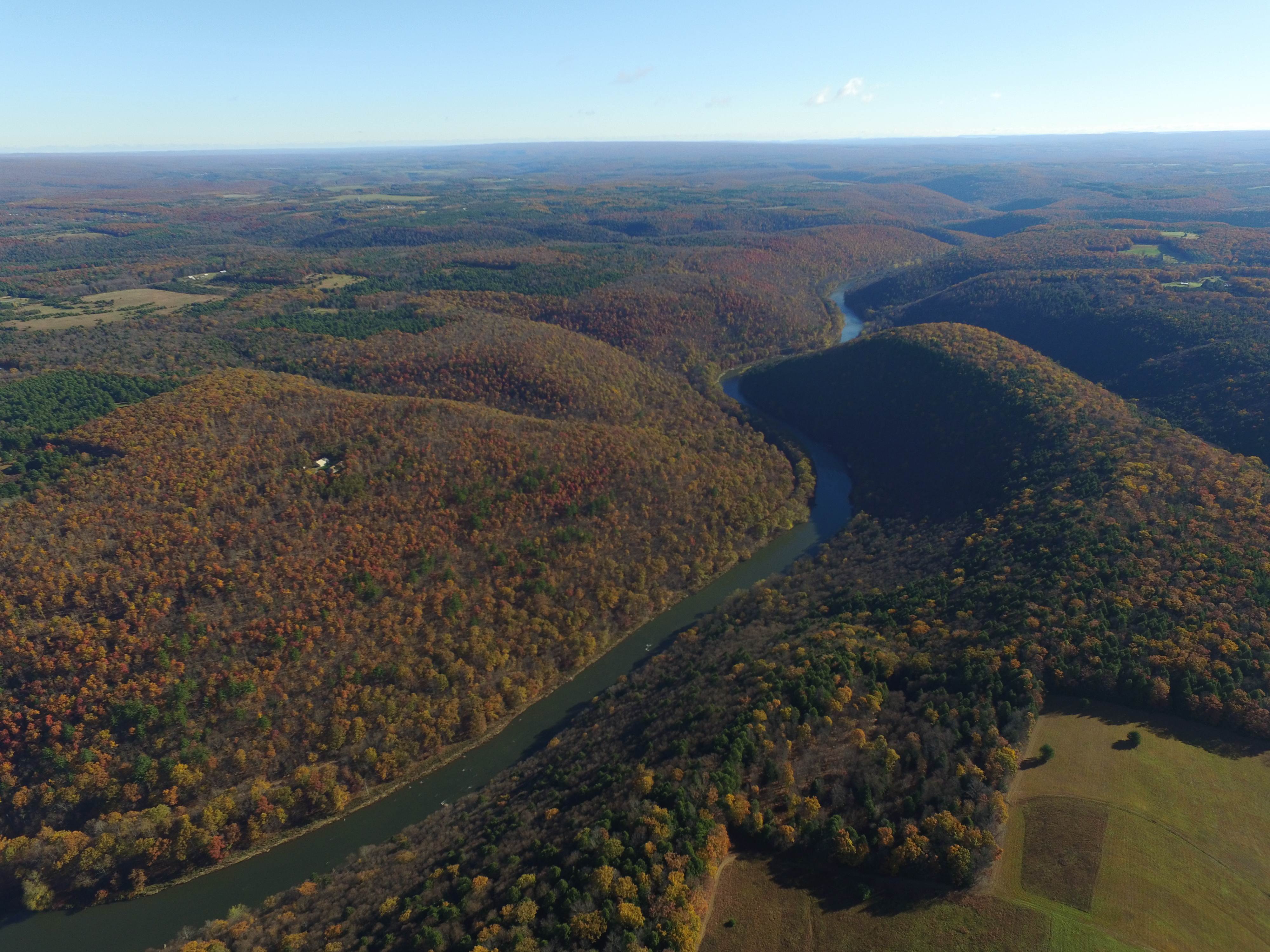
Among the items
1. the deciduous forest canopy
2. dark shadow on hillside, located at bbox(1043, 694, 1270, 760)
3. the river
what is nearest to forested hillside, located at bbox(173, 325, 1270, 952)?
the deciduous forest canopy

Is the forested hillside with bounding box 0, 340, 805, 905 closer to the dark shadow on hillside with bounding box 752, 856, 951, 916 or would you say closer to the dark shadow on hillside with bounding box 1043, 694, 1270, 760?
the dark shadow on hillside with bounding box 752, 856, 951, 916

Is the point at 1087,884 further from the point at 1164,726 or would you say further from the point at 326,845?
the point at 326,845

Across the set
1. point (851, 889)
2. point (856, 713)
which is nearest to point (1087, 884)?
point (851, 889)

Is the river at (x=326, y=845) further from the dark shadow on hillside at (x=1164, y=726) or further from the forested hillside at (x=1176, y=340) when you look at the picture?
the forested hillside at (x=1176, y=340)

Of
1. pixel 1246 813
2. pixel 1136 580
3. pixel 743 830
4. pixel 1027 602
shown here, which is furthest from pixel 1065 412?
→ pixel 743 830

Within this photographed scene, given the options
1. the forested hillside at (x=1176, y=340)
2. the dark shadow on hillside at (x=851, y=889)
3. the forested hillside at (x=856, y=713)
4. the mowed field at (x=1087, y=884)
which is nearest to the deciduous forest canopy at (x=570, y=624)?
the forested hillside at (x=856, y=713)
